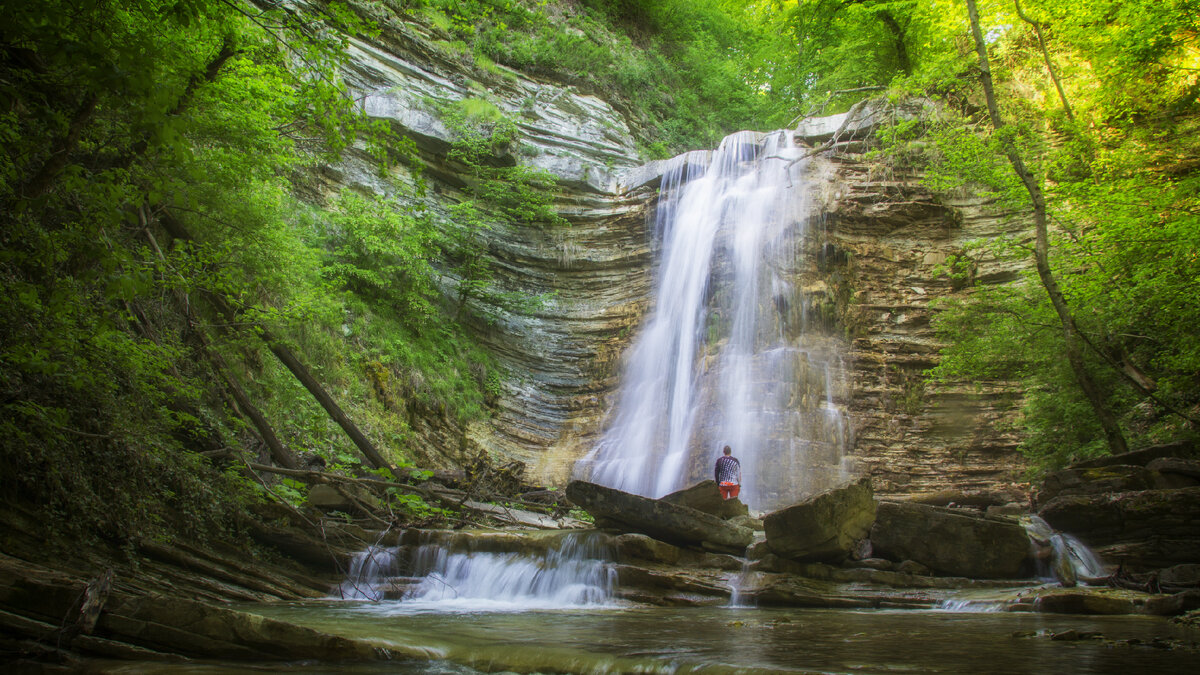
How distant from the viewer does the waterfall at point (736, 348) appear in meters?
15.0

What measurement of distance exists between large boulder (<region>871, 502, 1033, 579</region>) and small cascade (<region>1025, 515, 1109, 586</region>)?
0.27 metres

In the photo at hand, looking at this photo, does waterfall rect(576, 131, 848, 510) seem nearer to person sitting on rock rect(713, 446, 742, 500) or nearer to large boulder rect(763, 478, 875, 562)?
person sitting on rock rect(713, 446, 742, 500)

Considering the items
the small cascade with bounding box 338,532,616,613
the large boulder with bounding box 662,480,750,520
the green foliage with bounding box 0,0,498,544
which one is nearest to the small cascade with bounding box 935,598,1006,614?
the large boulder with bounding box 662,480,750,520

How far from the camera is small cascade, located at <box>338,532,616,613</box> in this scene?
7715 millimetres

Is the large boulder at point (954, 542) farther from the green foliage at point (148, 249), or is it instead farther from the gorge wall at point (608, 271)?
the green foliage at point (148, 249)

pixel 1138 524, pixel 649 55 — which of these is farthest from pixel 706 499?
pixel 649 55

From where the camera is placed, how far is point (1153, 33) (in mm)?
12945

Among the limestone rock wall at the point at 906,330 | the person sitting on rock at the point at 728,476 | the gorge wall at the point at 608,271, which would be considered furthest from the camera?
the gorge wall at the point at 608,271

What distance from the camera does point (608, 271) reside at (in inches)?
808

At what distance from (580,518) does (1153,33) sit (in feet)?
48.2

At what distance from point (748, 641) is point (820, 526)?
3.38 metres

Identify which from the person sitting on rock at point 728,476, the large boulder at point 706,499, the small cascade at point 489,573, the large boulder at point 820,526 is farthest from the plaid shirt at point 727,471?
the small cascade at point 489,573

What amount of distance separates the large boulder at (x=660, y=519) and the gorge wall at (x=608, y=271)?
717 centimetres

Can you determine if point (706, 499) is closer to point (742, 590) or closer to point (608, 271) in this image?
point (742, 590)
